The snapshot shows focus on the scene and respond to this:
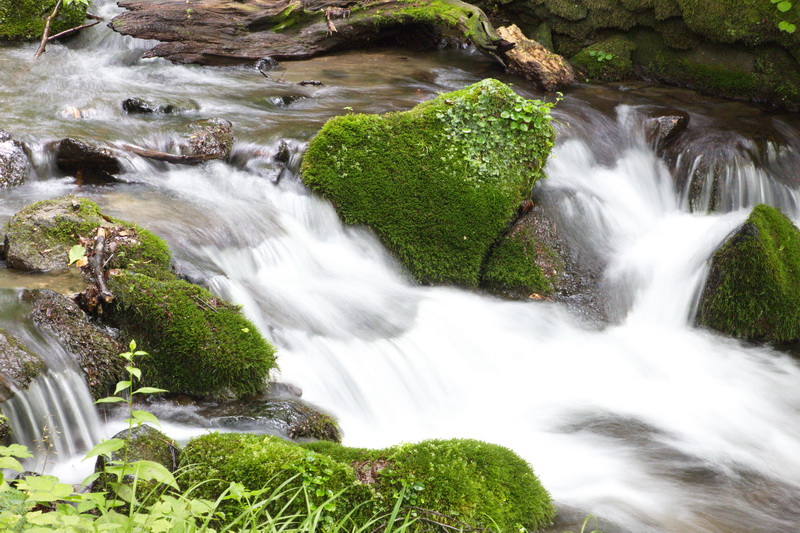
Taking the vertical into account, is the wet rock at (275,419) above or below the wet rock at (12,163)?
below

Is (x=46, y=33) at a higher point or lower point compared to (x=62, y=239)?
higher

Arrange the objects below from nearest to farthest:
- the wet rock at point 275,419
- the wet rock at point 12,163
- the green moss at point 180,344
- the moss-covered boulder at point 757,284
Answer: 1. the wet rock at point 275,419
2. the green moss at point 180,344
3. the moss-covered boulder at point 757,284
4. the wet rock at point 12,163

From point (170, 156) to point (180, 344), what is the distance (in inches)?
125

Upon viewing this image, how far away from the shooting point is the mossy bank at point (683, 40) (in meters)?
9.80

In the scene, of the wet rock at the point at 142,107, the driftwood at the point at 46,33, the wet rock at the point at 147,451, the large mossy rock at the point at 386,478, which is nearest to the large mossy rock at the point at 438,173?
the wet rock at the point at 142,107

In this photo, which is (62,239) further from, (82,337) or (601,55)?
(601,55)

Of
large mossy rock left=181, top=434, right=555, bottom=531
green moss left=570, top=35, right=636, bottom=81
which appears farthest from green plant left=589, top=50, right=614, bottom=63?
large mossy rock left=181, top=434, right=555, bottom=531

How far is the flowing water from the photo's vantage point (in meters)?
4.53

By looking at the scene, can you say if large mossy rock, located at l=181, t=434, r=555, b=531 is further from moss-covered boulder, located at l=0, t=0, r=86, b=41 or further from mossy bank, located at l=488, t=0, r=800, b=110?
moss-covered boulder, located at l=0, t=0, r=86, b=41

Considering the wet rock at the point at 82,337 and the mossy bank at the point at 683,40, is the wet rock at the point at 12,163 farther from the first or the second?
the mossy bank at the point at 683,40

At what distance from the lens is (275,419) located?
4.02m

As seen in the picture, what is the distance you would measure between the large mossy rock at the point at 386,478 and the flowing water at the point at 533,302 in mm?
537

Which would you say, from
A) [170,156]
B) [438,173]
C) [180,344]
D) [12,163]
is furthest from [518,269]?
[12,163]

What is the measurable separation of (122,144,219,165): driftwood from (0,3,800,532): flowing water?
10 cm
